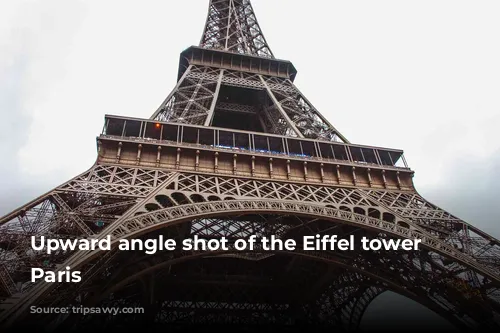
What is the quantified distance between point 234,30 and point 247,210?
26.3 m

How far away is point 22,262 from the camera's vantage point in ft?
29.5

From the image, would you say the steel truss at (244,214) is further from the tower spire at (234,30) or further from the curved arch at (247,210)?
the tower spire at (234,30)

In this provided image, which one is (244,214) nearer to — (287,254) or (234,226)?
(287,254)

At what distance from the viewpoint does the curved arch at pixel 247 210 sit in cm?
1045

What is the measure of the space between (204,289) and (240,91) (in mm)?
14442

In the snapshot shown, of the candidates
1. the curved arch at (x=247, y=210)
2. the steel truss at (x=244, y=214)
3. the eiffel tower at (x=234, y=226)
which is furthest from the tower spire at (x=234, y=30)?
the curved arch at (x=247, y=210)

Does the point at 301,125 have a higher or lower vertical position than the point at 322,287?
higher

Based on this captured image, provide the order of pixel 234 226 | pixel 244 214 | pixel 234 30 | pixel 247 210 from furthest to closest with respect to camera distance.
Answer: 1. pixel 234 30
2. pixel 234 226
3. pixel 244 214
4. pixel 247 210

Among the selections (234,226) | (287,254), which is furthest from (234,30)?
(287,254)

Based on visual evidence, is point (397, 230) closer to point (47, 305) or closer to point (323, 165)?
point (323, 165)

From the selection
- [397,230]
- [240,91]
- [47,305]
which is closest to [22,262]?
[47,305]

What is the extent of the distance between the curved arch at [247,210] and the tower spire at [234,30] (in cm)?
1862

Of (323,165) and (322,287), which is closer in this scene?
(323,165)

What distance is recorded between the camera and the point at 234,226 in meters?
17.5
